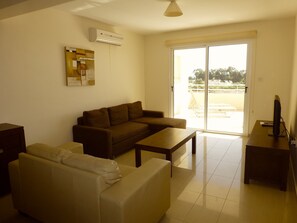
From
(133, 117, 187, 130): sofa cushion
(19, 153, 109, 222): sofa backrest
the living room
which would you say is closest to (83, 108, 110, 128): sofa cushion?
the living room

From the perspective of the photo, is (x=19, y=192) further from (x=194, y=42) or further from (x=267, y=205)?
(x=194, y=42)

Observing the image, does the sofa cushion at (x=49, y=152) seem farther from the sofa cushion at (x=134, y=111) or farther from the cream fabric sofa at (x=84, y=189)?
the sofa cushion at (x=134, y=111)

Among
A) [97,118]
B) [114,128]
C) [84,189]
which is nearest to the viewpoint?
[84,189]

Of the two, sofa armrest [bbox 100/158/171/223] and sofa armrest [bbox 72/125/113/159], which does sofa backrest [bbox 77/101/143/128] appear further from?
sofa armrest [bbox 100/158/171/223]

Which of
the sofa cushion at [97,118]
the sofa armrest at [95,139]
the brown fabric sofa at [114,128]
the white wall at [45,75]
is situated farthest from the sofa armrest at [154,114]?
the sofa armrest at [95,139]

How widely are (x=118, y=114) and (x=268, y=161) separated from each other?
287 centimetres

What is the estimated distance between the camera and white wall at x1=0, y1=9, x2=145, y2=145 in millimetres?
3043

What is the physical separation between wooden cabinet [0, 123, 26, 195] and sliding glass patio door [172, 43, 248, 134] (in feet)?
13.3

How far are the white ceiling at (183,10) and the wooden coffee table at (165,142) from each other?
2.07 metres

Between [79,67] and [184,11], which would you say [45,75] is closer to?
[79,67]

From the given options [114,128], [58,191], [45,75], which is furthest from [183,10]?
[58,191]

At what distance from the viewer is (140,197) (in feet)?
5.42

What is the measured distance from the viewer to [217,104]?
539 cm

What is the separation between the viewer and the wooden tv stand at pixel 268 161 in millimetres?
2617
